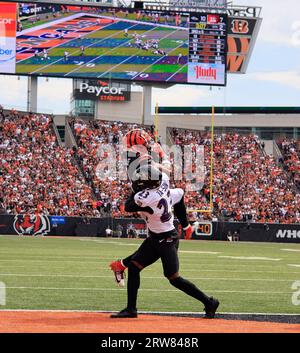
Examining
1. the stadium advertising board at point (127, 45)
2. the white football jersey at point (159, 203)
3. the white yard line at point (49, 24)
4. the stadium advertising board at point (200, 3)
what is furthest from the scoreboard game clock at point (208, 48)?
the white football jersey at point (159, 203)

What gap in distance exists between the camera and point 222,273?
660 inches

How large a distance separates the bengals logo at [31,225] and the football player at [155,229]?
26875mm

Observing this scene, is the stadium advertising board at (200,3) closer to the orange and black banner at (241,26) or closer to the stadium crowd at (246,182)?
the orange and black banner at (241,26)

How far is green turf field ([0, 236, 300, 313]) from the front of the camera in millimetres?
10828

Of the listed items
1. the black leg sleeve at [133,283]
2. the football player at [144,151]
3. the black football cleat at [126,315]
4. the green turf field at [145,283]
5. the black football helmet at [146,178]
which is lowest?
the green turf field at [145,283]

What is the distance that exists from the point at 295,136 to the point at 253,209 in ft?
50.9

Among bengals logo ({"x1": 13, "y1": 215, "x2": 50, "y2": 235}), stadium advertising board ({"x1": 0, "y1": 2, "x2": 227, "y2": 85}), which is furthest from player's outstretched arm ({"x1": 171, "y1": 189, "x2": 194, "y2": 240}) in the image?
stadium advertising board ({"x1": 0, "y1": 2, "x2": 227, "y2": 85})

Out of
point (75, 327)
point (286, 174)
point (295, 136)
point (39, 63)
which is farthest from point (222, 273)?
point (295, 136)

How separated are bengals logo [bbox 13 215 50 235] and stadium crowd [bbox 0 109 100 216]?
0.76 m

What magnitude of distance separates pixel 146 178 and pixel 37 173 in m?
32.0

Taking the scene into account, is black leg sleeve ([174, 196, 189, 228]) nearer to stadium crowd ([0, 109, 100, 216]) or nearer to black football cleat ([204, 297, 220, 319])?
black football cleat ([204, 297, 220, 319])

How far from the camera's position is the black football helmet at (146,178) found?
28.9ft

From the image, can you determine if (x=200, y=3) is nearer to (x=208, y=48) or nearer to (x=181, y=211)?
(x=208, y=48)
